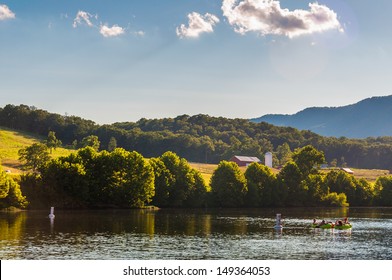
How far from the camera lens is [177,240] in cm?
8850

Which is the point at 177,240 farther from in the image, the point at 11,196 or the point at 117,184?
the point at 117,184

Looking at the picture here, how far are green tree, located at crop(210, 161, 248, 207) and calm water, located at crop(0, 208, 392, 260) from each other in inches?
2631

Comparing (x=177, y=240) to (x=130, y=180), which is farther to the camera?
(x=130, y=180)

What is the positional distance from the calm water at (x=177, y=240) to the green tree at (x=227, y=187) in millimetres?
66825

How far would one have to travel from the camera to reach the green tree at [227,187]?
19512 centimetres

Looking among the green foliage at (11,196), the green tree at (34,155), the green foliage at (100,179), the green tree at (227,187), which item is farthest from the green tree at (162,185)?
the green foliage at (11,196)

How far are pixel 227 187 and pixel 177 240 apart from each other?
107176 mm

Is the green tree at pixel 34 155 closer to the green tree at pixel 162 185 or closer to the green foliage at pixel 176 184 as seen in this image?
the green foliage at pixel 176 184

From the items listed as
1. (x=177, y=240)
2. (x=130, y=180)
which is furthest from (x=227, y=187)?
(x=177, y=240)

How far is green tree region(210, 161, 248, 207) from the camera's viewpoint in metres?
195

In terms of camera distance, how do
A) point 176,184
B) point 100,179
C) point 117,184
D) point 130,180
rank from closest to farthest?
point 100,179 < point 117,184 < point 130,180 < point 176,184

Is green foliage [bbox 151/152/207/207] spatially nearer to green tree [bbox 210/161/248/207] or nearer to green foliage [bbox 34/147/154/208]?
green tree [bbox 210/161/248/207]

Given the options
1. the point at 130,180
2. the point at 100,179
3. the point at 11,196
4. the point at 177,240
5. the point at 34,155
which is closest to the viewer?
the point at 177,240

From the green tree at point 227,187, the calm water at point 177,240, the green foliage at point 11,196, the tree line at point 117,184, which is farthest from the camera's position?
the green tree at point 227,187
